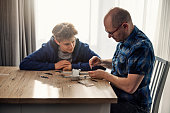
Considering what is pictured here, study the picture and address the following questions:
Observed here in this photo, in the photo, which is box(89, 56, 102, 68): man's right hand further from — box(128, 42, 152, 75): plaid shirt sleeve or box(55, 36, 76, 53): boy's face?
box(128, 42, 152, 75): plaid shirt sleeve

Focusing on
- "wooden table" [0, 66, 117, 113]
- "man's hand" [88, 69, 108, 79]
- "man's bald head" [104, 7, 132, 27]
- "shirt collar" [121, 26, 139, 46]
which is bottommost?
"wooden table" [0, 66, 117, 113]

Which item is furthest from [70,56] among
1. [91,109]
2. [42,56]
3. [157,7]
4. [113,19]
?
[157,7]

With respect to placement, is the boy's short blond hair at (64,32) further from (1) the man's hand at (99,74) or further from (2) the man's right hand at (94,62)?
(1) the man's hand at (99,74)

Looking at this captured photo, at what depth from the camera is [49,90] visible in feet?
4.70

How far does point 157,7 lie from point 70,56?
1465mm

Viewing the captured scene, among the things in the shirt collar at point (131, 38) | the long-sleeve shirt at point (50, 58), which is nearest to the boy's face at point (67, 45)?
the long-sleeve shirt at point (50, 58)

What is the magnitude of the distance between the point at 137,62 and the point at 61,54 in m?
0.86

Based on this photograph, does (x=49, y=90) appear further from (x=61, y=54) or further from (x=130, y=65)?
(x=61, y=54)

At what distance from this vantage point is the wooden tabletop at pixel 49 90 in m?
1.30

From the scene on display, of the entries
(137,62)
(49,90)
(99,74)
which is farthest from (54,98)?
(137,62)

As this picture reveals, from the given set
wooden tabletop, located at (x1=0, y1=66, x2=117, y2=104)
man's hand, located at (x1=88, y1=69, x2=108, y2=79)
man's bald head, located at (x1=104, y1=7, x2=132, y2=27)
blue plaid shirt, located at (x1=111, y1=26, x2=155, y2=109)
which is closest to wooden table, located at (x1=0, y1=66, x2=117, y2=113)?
wooden tabletop, located at (x1=0, y1=66, x2=117, y2=104)

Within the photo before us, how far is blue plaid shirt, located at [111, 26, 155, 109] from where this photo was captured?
1.52 metres

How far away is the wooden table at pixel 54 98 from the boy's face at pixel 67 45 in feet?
1.68

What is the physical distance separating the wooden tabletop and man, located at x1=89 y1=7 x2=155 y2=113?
0.15 metres
